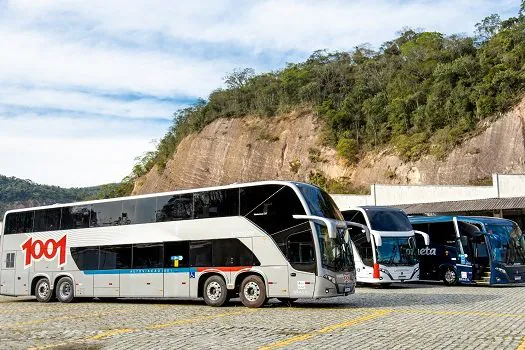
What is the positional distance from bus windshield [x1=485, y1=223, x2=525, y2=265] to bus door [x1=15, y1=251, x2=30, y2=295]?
1869 centimetres

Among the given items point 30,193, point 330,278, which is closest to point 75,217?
point 330,278

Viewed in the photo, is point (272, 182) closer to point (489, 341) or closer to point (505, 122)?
point (489, 341)

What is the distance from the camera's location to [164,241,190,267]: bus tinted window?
57.9 ft

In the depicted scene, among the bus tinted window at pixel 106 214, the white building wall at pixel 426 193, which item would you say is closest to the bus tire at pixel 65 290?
the bus tinted window at pixel 106 214

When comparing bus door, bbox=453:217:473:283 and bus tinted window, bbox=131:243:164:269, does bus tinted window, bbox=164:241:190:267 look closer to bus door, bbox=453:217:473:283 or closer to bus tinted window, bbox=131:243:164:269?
bus tinted window, bbox=131:243:164:269

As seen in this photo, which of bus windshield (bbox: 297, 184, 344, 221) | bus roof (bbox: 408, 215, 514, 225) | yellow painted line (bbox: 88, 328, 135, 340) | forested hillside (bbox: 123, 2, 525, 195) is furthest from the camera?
forested hillside (bbox: 123, 2, 525, 195)

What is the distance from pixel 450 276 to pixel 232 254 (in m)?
13.1

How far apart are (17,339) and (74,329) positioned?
1.35 m

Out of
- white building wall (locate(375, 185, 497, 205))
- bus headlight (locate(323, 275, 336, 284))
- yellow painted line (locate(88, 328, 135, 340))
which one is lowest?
yellow painted line (locate(88, 328, 135, 340))

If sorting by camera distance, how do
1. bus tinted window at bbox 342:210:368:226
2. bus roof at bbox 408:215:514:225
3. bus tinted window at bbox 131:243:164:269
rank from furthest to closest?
bus roof at bbox 408:215:514:225 < bus tinted window at bbox 342:210:368:226 < bus tinted window at bbox 131:243:164:269

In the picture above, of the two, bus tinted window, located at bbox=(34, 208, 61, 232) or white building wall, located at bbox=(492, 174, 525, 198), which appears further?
white building wall, located at bbox=(492, 174, 525, 198)

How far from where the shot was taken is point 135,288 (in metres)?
18.6

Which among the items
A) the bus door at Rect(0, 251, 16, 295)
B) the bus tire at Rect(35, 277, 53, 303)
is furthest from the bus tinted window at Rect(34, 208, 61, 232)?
the bus tire at Rect(35, 277, 53, 303)

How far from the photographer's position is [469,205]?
38.7 metres
